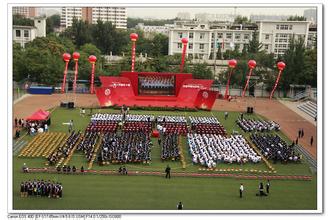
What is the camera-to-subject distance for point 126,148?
66.5 ft

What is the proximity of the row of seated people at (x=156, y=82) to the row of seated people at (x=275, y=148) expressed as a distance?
9247 millimetres

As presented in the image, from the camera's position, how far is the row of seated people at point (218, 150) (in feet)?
63.5

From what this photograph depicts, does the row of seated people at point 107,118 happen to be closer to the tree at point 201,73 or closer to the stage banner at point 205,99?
the stage banner at point 205,99

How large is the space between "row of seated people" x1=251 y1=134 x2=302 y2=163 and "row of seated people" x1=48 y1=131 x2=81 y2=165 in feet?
29.9

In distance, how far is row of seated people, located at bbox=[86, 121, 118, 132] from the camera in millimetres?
23703

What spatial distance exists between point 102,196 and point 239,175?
5.91m

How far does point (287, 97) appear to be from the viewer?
39219mm

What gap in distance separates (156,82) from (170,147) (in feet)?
35.5

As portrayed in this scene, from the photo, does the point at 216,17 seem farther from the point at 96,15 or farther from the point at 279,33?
the point at 96,15

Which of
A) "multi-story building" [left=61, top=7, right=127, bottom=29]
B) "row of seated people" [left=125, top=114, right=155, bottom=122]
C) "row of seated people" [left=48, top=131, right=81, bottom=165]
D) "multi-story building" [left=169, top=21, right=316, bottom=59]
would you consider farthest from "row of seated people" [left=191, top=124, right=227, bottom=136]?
"multi-story building" [left=61, top=7, right=127, bottom=29]

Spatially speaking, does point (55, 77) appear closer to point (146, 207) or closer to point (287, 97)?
point (287, 97)

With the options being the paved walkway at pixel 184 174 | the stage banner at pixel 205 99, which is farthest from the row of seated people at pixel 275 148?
the stage banner at pixel 205 99

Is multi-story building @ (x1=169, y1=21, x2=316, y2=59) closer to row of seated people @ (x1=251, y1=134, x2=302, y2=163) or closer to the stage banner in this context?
the stage banner
